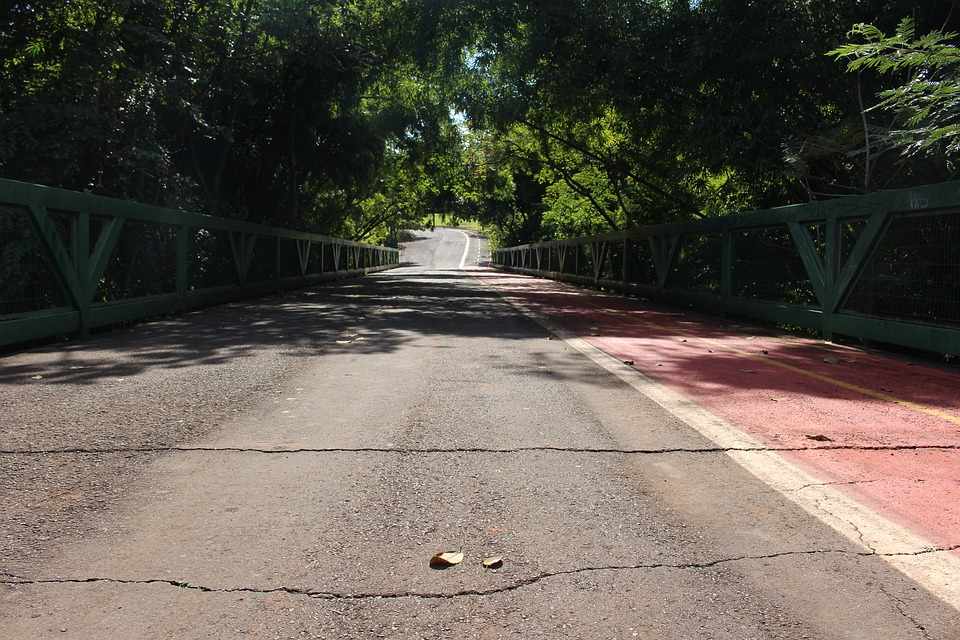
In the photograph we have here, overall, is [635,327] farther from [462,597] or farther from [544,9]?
[462,597]

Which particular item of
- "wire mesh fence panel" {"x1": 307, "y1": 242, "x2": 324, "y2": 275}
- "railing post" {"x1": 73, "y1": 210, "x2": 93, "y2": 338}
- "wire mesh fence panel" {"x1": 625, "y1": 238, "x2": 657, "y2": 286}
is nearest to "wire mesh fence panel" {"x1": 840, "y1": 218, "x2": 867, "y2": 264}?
"wire mesh fence panel" {"x1": 625, "y1": 238, "x2": 657, "y2": 286}

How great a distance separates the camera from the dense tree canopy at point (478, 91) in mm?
12031

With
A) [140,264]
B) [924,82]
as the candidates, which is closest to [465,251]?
[140,264]

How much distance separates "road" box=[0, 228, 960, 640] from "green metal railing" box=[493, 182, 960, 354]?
3.88 metres

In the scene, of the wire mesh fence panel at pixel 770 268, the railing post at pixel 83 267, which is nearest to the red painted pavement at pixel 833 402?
the wire mesh fence panel at pixel 770 268

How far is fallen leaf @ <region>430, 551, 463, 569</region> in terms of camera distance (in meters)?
2.74

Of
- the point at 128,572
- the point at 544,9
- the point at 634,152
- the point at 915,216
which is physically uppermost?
Result: the point at 544,9

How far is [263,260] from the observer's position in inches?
707

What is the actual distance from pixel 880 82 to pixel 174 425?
1262cm

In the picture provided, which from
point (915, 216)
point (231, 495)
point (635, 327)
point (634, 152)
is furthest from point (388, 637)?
point (634, 152)

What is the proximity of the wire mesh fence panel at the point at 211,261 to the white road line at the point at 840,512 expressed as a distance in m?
10.1

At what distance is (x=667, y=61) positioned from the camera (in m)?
14.9

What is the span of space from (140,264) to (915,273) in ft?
32.5

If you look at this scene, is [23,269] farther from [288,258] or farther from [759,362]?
[288,258]
